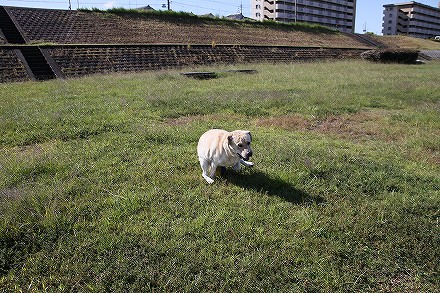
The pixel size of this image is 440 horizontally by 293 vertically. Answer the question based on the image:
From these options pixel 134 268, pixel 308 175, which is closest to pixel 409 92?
pixel 308 175

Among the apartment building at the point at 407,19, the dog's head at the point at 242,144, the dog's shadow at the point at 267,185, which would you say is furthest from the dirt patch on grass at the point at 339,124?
the apartment building at the point at 407,19

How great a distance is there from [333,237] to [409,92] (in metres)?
9.56

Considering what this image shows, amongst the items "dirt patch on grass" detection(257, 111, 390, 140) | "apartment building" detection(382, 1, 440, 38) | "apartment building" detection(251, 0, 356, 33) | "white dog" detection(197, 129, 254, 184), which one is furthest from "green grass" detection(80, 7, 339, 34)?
"apartment building" detection(382, 1, 440, 38)

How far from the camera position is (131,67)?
16312 mm

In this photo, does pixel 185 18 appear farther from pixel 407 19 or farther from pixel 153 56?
pixel 407 19

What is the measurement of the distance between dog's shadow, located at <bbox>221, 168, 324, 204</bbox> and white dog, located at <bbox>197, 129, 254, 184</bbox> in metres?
0.17

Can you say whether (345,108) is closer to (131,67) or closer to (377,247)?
(377,247)

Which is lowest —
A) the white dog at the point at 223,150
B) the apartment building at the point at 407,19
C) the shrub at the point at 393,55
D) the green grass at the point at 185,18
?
the white dog at the point at 223,150

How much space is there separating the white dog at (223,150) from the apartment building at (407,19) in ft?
345

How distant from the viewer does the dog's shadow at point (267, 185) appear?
3.81 meters

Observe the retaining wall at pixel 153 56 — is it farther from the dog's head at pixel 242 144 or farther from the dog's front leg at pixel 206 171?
the dog's head at pixel 242 144

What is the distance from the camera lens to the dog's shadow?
3.81 metres

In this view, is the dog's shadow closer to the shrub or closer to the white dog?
the white dog

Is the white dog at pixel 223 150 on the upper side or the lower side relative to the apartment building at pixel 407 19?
lower
